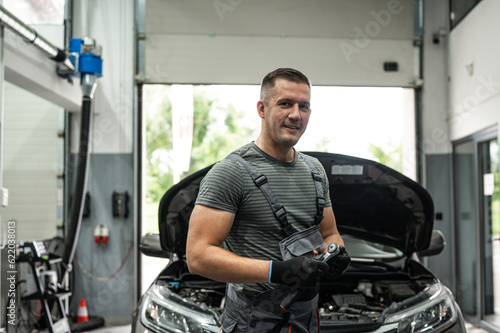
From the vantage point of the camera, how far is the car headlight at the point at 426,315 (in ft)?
8.61

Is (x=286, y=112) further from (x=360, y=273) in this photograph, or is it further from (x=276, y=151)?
(x=360, y=273)

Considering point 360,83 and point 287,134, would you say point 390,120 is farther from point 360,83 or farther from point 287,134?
point 287,134

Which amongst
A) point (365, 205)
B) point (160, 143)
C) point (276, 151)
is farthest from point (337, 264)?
point (160, 143)

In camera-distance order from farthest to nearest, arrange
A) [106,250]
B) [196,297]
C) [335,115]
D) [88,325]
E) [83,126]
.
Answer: [335,115], [106,250], [88,325], [83,126], [196,297]

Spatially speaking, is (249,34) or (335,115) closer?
(249,34)

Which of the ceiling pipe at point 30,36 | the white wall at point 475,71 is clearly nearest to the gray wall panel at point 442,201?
the white wall at point 475,71

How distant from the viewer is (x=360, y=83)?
7.30 metres

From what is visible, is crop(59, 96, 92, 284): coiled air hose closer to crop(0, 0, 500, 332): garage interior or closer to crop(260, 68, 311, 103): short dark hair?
crop(0, 0, 500, 332): garage interior

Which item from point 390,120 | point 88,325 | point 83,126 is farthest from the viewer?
point 390,120

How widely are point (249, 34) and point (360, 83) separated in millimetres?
1558

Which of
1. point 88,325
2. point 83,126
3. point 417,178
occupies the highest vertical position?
point 83,126

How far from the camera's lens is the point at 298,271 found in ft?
5.54

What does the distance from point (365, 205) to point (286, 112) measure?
1.59 metres

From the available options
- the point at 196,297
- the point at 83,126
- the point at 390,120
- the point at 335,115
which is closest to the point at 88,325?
the point at 83,126
